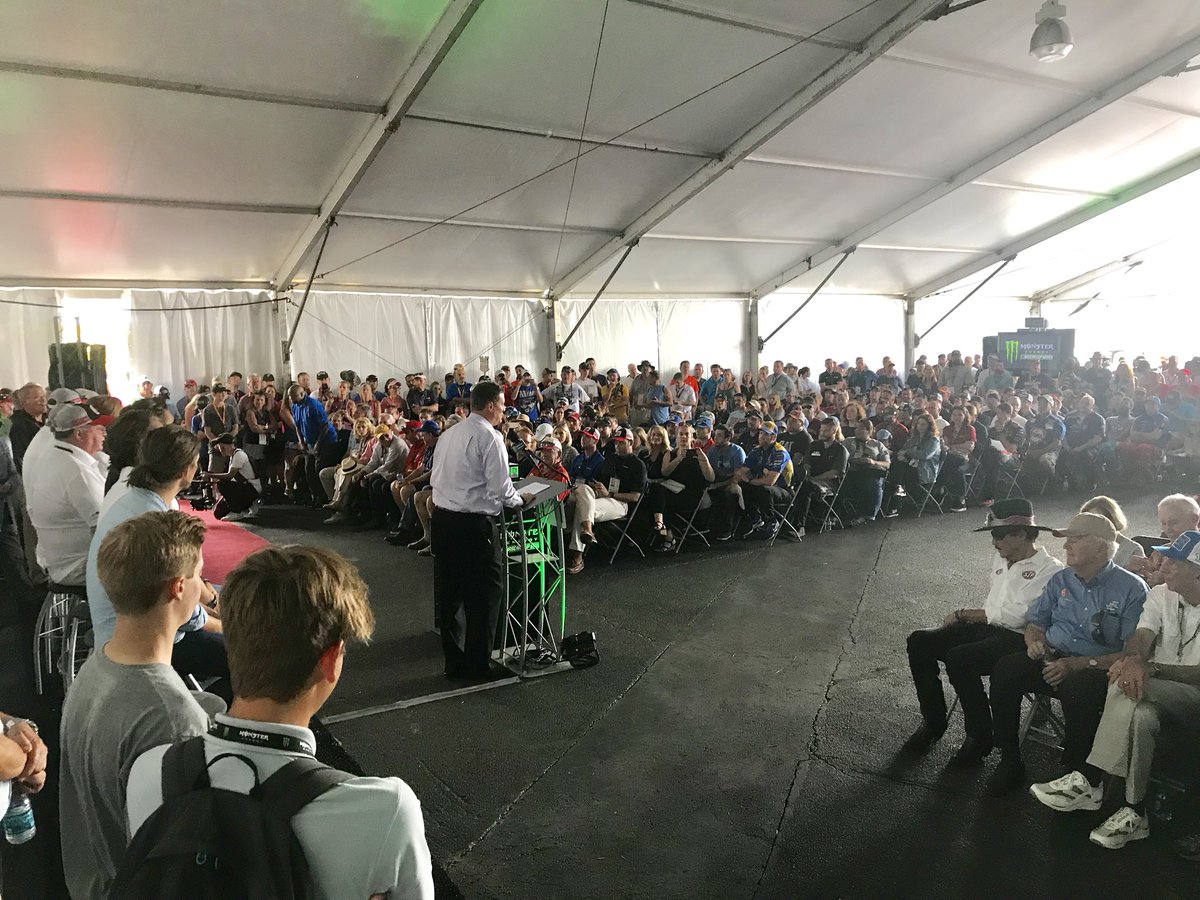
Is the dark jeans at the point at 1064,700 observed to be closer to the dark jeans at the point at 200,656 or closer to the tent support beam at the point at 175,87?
the dark jeans at the point at 200,656

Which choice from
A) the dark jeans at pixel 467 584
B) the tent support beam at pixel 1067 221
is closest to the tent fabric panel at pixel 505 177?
the dark jeans at pixel 467 584

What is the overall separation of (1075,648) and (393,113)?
7699mm

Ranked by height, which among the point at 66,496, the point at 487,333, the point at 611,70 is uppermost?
the point at 611,70

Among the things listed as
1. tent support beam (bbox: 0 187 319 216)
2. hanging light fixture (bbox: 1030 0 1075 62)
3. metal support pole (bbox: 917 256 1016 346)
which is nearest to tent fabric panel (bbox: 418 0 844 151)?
hanging light fixture (bbox: 1030 0 1075 62)

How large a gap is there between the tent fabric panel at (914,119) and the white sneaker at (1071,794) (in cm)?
799

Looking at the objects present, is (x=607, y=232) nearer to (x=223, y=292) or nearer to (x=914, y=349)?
(x=223, y=292)

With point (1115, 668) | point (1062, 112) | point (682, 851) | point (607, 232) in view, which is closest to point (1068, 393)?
point (1062, 112)

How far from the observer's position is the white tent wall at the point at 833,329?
17.3 metres

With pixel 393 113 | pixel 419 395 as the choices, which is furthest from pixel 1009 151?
pixel 419 395

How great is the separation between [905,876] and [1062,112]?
11510mm

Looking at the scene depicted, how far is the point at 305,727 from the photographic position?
115 cm

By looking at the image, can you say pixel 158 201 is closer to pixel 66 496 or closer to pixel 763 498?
pixel 66 496

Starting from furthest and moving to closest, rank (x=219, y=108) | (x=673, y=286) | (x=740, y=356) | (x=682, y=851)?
(x=740, y=356), (x=673, y=286), (x=219, y=108), (x=682, y=851)

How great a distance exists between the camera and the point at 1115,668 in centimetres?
294
